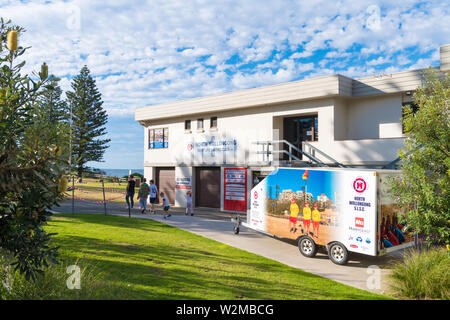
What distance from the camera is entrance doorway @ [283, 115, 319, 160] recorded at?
2008 cm

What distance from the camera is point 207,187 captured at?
2398 cm

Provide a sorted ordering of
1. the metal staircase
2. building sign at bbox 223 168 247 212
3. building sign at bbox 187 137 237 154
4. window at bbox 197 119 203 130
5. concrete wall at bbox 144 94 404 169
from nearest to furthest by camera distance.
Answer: the metal staircase < concrete wall at bbox 144 94 404 169 < building sign at bbox 223 168 247 212 < building sign at bbox 187 137 237 154 < window at bbox 197 119 203 130

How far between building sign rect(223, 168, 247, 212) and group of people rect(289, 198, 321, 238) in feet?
35.6

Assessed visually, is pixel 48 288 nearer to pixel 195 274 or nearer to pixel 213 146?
pixel 195 274

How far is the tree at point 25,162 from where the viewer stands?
402 cm

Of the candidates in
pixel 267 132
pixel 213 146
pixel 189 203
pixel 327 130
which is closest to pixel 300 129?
pixel 267 132

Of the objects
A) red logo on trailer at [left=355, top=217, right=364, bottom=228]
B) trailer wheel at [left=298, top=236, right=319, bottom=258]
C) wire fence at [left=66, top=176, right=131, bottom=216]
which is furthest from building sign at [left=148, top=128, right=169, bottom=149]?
red logo on trailer at [left=355, top=217, right=364, bottom=228]

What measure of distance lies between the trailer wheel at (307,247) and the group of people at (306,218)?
0.20 meters

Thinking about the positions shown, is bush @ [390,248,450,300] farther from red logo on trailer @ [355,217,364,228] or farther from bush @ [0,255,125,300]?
bush @ [0,255,125,300]

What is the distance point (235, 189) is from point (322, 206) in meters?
12.5
